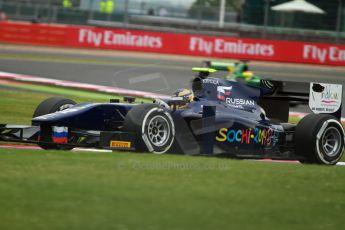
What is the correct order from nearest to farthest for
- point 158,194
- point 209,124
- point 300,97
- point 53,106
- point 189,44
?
1. point 158,194
2. point 209,124
3. point 53,106
4. point 300,97
5. point 189,44

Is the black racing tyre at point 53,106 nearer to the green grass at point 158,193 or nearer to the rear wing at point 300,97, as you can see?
the green grass at point 158,193

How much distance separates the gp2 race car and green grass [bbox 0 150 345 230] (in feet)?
2.69

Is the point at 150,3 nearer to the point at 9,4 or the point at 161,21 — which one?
the point at 161,21

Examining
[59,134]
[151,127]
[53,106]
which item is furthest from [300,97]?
[59,134]

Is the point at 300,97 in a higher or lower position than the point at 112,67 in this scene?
higher

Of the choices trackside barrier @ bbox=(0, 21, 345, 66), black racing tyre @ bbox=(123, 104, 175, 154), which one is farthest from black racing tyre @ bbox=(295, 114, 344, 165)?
trackside barrier @ bbox=(0, 21, 345, 66)

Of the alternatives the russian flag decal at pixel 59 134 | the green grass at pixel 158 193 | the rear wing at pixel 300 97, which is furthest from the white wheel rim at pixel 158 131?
the rear wing at pixel 300 97

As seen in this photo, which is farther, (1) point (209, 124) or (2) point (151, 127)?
(1) point (209, 124)

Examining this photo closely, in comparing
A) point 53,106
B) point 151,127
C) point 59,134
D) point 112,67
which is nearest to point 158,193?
point 151,127

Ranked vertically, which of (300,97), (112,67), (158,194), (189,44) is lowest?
(158,194)

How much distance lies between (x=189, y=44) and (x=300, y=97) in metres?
24.5

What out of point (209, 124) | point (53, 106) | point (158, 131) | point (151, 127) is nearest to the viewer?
point (151, 127)

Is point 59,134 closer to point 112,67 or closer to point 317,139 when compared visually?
point 317,139

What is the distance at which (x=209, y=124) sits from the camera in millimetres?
10430
